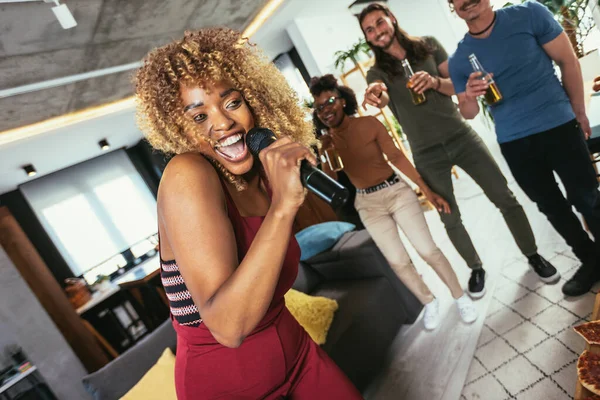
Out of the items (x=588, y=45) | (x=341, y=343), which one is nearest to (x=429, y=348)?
(x=341, y=343)

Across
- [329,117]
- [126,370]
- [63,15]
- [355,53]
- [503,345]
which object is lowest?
[503,345]

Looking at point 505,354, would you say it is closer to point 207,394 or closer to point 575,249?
point 575,249

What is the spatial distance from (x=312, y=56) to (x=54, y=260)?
563 cm

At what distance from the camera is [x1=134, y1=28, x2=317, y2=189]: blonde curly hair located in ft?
3.24

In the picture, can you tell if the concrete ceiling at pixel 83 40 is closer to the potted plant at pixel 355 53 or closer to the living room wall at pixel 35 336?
the potted plant at pixel 355 53

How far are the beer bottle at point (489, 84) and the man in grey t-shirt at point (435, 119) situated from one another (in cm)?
34

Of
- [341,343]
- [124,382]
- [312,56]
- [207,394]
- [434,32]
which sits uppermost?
[312,56]

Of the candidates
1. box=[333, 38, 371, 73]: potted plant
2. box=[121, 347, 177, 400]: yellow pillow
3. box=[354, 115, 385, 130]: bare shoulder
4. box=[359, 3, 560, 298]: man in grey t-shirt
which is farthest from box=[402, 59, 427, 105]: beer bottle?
box=[333, 38, 371, 73]: potted plant

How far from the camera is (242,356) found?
98 cm

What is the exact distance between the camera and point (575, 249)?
2.18 m

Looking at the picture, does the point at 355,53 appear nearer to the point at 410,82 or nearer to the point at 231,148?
the point at 410,82

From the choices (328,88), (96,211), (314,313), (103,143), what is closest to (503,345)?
(314,313)

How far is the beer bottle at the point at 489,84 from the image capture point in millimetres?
1879

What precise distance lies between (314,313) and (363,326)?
320mm
